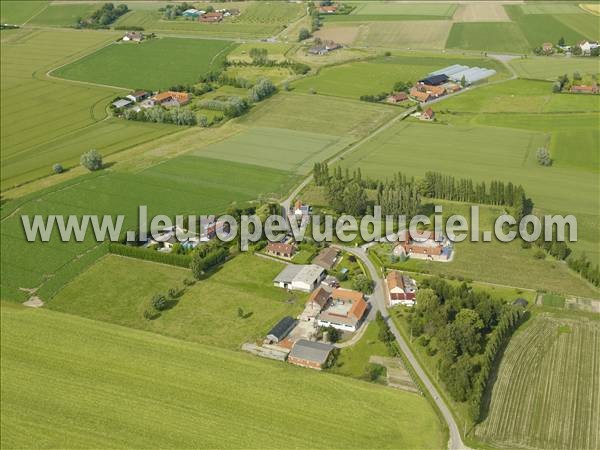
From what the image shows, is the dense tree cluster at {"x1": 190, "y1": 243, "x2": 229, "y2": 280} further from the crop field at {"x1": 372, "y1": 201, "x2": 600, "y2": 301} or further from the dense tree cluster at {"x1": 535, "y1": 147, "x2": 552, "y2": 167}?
the dense tree cluster at {"x1": 535, "y1": 147, "x2": 552, "y2": 167}

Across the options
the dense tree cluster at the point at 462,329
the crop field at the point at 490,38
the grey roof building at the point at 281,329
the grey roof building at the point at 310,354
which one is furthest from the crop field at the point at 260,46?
the grey roof building at the point at 310,354

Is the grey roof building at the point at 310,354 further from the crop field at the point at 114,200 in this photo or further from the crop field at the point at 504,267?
the crop field at the point at 114,200

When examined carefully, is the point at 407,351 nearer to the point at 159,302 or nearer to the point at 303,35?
the point at 159,302

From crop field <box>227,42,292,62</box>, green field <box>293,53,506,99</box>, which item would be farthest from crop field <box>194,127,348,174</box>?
crop field <box>227,42,292,62</box>

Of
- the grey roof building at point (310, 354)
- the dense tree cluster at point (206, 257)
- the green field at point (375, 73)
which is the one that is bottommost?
the grey roof building at point (310, 354)

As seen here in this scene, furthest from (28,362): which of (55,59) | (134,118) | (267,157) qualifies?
(55,59)

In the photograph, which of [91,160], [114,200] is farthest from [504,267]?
[91,160]
